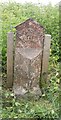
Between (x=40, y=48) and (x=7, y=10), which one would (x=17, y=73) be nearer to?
(x=40, y=48)

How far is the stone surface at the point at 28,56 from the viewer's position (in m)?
3.77

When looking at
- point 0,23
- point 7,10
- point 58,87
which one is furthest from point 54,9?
point 58,87

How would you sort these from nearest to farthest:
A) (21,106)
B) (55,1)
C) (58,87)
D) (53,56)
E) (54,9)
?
(21,106) < (58,87) < (53,56) < (54,9) < (55,1)

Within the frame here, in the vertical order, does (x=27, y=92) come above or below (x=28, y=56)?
below

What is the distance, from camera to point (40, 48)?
386 cm

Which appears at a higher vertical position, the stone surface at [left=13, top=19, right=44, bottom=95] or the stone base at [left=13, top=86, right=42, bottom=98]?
the stone surface at [left=13, top=19, right=44, bottom=95]

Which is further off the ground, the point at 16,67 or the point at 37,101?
the point at 16,67

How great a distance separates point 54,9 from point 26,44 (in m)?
2.35

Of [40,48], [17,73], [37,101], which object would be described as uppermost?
[40,48]

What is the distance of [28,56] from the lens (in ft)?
12.5

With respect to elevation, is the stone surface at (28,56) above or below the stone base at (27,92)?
above

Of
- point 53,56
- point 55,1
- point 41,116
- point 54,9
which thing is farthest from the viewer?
point 55,1

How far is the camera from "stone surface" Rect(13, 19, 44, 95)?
12.4 ft

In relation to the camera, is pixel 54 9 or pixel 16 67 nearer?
pixel 16 67
